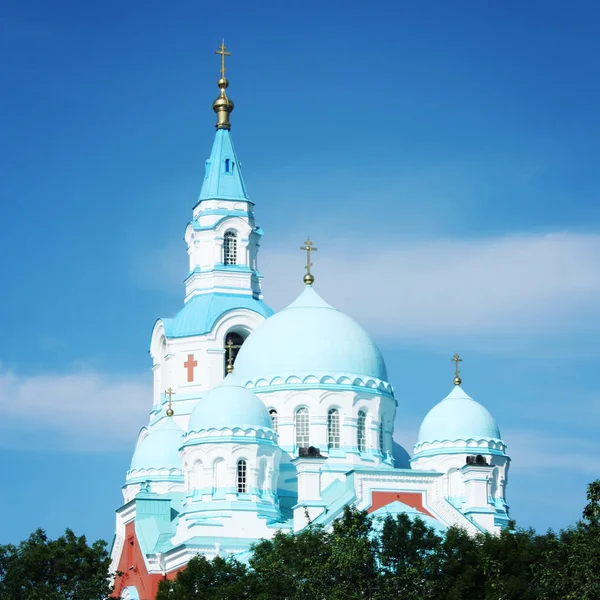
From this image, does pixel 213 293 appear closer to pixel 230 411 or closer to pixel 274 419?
pixel 274 419

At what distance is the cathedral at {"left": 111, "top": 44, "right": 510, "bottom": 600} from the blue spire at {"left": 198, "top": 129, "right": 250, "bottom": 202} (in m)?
0.05

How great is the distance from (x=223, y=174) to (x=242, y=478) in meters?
14.6

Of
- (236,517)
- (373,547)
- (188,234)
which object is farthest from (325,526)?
(188,234)

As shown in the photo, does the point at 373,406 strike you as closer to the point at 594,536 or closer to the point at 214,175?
the point at 214,175

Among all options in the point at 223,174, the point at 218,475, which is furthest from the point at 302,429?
the point at 223,174

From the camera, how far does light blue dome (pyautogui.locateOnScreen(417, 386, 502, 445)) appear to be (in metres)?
49.0

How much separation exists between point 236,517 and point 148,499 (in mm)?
4011

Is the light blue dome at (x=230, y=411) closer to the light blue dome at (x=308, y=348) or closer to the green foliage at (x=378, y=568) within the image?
the light blue dome at (x=308, y=348)

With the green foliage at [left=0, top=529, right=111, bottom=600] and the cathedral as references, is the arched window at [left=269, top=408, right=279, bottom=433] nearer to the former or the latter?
the cathedral

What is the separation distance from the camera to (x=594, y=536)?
27500 millimetres

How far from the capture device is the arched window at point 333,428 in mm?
46844

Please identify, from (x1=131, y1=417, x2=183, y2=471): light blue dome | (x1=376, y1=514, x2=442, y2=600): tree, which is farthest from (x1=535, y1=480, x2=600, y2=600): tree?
(x1=131, y1=417, x2=183, y2=471): light blue dome

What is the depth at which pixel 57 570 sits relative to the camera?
141 feet

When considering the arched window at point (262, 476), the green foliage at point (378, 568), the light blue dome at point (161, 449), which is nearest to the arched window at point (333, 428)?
the arched window at point (262, 476)
